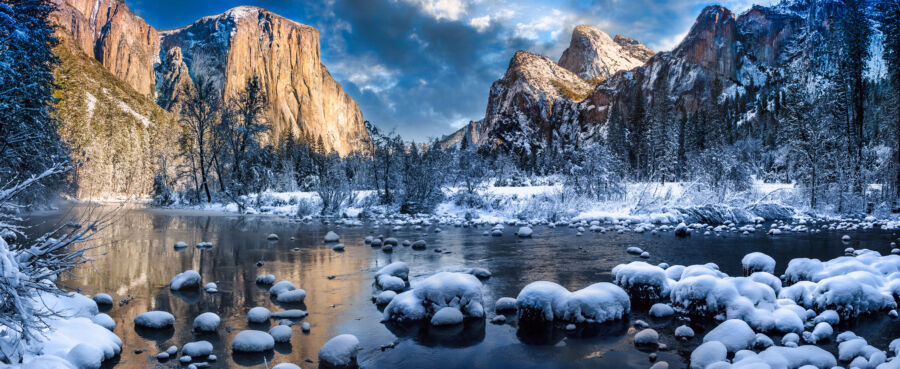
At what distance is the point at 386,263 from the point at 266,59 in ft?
605

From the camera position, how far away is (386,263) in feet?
35.2

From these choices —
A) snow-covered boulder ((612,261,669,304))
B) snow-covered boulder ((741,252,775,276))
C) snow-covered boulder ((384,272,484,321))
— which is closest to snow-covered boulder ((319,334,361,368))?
snow-covered boulder ((384,272,484,321))

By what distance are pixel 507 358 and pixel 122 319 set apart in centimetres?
530

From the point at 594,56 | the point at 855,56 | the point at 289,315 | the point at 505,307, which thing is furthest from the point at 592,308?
the point at 594,56

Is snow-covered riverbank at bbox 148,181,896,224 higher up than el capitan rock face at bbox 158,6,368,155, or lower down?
lower down

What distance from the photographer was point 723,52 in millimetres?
120688

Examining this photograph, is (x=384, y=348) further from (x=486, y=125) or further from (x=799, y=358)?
(x=486, y=125)

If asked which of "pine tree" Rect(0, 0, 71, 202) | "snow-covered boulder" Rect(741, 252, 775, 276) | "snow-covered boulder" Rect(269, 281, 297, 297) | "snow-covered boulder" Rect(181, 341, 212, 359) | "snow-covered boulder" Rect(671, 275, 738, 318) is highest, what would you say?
"pine tree" Rect(0, 0, 71, 202)

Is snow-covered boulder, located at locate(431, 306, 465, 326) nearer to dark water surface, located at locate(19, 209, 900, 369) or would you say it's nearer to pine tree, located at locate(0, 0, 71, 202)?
dark water surface, located at locate(19, 209, 900, 369)

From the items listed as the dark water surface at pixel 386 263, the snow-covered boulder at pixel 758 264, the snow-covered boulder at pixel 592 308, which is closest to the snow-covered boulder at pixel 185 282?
the dark water surface at pixel 386 263

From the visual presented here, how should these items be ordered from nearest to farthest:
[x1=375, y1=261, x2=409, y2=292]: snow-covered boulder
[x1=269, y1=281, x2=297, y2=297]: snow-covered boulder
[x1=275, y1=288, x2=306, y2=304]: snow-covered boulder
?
[x1=275, y1=288, x2=306, y2=304]: snow-covered boulder
[x1=269, y1=281, x2=297, y2=297]: snow-covered boulder
[x1=375, y1=261, x2=409, y2=292]: snow-covered boulder

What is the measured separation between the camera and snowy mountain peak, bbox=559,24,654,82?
18062 cm

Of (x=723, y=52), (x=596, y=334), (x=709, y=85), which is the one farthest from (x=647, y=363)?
(x=723, y=52)

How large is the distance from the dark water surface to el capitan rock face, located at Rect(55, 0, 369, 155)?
450 ft
